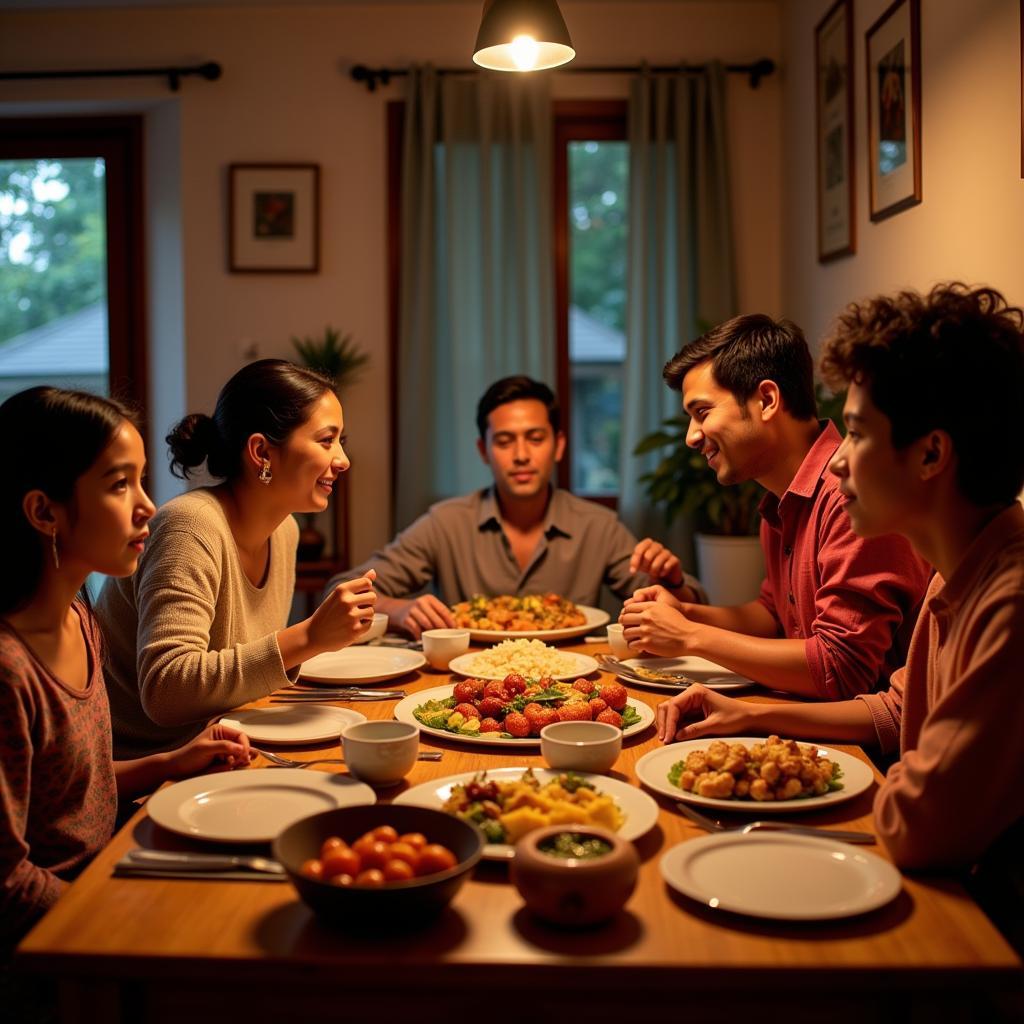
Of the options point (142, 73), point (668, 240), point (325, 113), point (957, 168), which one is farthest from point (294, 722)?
point (142, 73)

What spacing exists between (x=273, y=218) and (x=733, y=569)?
247cm

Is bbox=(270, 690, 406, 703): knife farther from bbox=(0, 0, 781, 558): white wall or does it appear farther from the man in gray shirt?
bbox=(0, 0, 781, 558): white wall

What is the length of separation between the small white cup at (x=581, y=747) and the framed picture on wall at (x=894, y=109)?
2153 millimetres

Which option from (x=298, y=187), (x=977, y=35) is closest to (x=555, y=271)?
(x=298, y=187)

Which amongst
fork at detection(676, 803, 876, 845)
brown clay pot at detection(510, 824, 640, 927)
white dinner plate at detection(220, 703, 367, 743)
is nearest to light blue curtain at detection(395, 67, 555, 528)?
white dinner plate at detection(220, 703, 367, 743)

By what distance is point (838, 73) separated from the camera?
3.72 m

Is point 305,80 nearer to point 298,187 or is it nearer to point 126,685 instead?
point 298,187

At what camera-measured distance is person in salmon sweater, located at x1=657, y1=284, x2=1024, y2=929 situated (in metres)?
1.15

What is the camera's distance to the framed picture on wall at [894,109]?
2.96 m

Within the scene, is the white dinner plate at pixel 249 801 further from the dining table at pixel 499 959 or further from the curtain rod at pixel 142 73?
the curtain rod at pixel 142 73

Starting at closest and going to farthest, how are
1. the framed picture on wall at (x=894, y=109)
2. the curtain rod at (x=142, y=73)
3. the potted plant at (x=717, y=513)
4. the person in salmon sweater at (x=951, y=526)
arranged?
the person in salmon sweater at (x=951, y=526), the framed picture on wall at (x=894, y=109), the potted plant at (x=717, y=513), the curtain rod at (x=142, y=73)

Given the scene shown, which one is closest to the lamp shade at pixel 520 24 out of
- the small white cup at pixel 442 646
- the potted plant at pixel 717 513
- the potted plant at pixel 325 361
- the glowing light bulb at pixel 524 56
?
the glowing light bulb at pixel 524 56

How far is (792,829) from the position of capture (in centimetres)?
126

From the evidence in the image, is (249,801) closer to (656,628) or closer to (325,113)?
(656,628)
